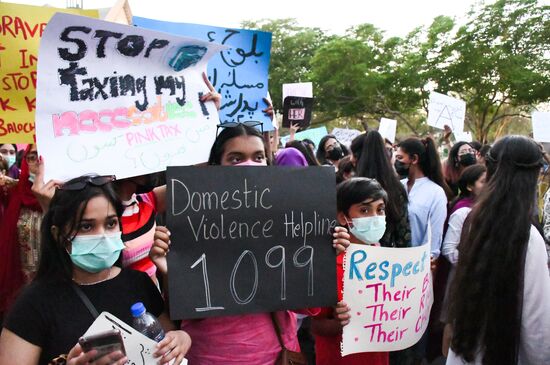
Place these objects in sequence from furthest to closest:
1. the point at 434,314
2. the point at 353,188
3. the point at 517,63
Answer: the point at 517,63
the point at 434,314
the point at 353,188

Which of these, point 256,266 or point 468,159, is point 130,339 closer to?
point 256,266

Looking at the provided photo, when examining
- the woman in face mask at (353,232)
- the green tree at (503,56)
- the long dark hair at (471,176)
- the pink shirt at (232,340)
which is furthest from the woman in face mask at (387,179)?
the green tree at (503,56)

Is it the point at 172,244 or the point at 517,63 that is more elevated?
→ the point at 517,63

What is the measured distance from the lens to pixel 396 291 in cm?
253

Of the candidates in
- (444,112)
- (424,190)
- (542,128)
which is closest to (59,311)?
(424,190)

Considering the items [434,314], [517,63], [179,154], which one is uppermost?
[517,63]

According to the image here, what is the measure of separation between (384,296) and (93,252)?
1421 millimetres

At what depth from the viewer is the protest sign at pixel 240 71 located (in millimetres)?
3451

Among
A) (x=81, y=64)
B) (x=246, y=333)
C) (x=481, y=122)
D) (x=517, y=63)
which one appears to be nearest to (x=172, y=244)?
(x=246, y=333)

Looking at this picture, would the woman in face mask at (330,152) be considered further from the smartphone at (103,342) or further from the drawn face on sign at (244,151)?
the smartphone at (103,342)

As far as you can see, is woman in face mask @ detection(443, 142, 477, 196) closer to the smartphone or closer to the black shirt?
the black shirt

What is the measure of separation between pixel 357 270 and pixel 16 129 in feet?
6.33

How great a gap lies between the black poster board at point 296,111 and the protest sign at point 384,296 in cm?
463

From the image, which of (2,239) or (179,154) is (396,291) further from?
(2,239)
